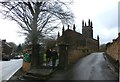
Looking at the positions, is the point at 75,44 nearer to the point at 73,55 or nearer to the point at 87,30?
the point at 73,55

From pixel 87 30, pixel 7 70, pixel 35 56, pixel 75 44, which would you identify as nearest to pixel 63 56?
pixel 35 56

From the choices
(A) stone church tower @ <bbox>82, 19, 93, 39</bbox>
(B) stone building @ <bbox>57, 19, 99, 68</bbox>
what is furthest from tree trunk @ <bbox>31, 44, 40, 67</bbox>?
(A) stone church tower @ <bbox>82, 19, 93, 39</bbox>

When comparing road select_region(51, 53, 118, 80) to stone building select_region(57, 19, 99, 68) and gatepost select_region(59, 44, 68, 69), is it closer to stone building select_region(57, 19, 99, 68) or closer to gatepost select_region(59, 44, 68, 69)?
gatepost select_region(59, 44, 68, 69)

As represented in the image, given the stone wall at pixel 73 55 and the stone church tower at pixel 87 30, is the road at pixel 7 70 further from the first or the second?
the stone church tower at pixel 87 30

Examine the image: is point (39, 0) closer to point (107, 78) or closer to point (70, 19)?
point (70, 19)

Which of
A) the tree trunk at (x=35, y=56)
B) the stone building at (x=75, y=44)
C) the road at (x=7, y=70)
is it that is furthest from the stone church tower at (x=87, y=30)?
the tree trunk at (x=35, y=56)

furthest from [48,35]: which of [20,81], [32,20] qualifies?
[20,81]

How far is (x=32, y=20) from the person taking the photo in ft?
83.8

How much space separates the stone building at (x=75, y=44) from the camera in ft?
78.0

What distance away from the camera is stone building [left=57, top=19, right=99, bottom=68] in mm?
23789

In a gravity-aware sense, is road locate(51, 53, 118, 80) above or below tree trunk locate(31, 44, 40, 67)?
below

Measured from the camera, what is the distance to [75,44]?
50031 mm

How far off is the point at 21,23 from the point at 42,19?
7.22 feet

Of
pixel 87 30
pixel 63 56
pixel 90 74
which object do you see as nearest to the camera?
pixel 90 74
